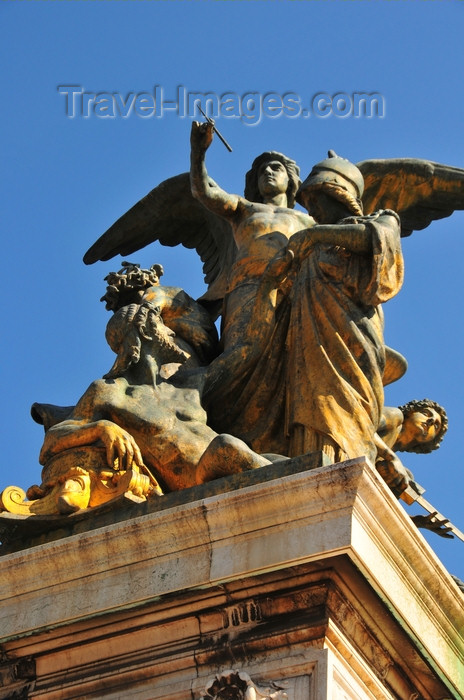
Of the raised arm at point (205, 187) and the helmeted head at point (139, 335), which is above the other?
the raised arm at point (205, 187)

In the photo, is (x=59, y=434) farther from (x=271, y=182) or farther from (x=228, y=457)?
(x=271, y=182)

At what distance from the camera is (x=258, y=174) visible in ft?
40.1

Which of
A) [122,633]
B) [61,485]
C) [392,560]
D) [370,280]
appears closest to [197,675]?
[122,633]

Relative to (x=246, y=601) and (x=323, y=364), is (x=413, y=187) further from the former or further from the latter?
(x=246, y=601)

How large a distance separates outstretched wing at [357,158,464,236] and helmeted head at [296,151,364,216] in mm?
854

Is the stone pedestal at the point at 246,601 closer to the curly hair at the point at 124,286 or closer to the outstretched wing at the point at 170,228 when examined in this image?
the curly hair at the point at 124,286

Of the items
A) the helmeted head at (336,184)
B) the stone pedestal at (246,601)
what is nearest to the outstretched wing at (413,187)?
the helmeted head at (336,184)

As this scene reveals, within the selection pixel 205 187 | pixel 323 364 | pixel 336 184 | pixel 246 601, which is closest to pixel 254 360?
pixel 323 364

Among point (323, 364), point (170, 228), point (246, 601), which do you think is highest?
point (170, 228)

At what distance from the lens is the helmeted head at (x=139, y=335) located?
10164 millimetres

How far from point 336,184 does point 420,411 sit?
1864 millimetres

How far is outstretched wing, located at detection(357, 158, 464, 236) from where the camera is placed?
12.4m

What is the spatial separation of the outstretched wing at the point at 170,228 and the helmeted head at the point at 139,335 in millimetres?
2012

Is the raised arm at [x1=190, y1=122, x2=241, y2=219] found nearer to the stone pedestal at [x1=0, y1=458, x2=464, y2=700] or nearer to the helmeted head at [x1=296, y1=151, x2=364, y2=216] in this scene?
the helmeted head at [x1=296, y1=151, x2=364, y2=216]
